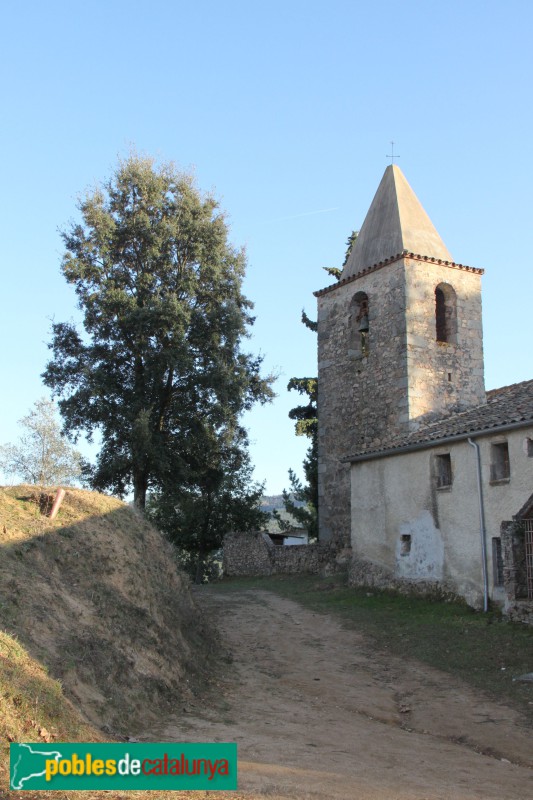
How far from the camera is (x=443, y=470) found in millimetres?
18969

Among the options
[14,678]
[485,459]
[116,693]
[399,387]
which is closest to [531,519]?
[485,459]

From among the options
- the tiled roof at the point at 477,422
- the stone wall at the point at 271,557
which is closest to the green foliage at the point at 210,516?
the stone wall at the point at 271,557

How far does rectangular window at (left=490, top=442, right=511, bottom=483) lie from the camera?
17119mm

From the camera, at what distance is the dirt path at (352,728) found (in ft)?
24.3

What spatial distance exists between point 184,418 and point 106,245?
6.47 metres

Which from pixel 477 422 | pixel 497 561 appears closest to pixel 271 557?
pixel 477 422

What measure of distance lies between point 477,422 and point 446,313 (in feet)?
22.7

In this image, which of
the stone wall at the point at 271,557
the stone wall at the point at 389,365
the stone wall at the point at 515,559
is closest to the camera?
the stone wall at the point at 515,559

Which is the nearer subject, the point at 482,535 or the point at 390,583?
the point at 482,535

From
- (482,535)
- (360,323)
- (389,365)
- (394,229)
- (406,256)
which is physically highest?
(394,229)

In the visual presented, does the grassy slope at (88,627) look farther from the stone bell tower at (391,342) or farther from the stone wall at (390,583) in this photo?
the stone bell tower at (391,342)

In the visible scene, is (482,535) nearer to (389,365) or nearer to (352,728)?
(389,365)

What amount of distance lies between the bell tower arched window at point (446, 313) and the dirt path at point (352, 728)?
11.2 metres

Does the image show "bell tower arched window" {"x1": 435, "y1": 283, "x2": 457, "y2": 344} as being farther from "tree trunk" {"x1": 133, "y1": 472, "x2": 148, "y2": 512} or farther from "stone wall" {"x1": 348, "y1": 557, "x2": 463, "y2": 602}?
"tree trunk" {"x1": 133, "y1": 472, "x2": 148, "y2": 512}
